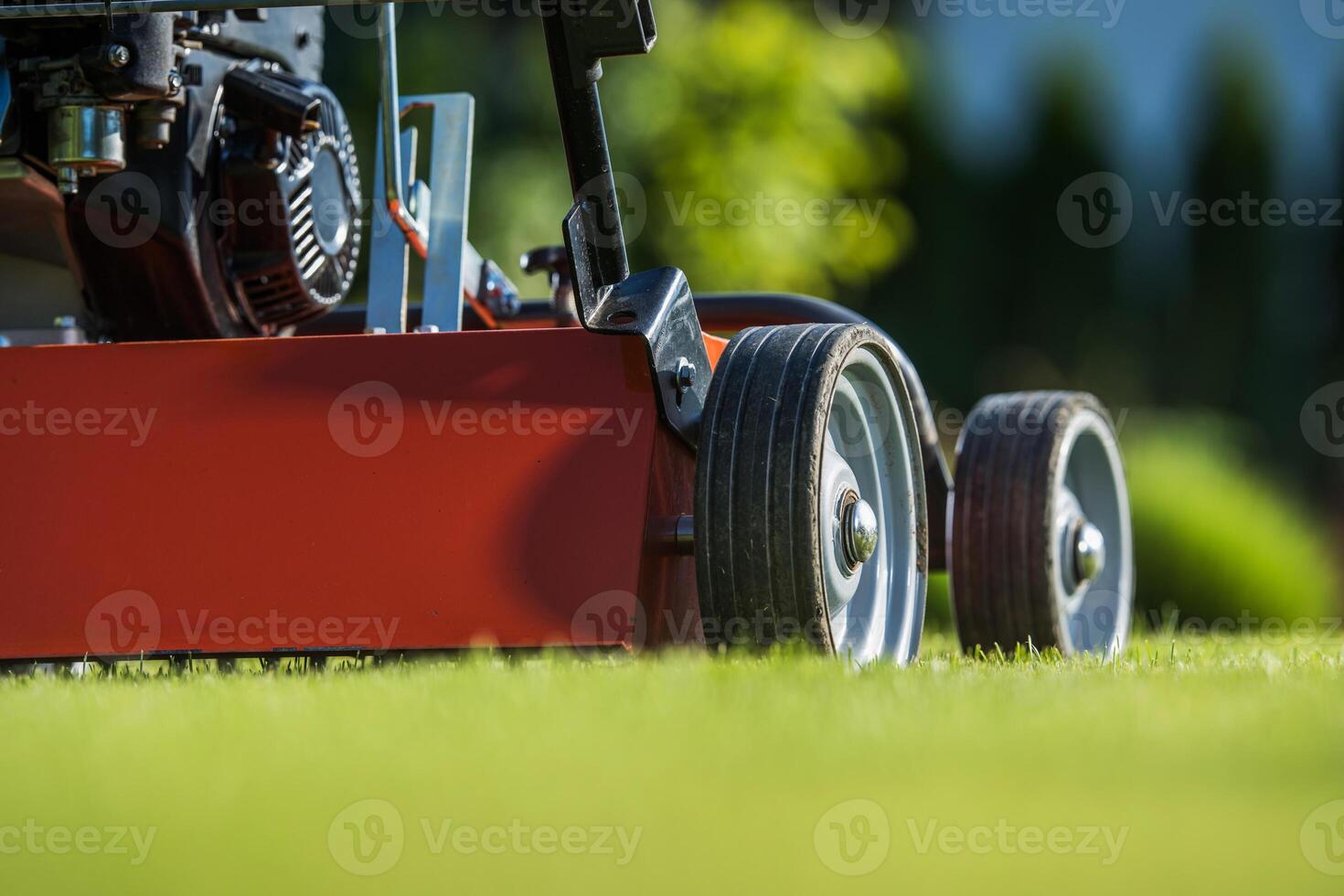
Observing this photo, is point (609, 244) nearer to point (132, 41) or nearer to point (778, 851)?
point (132, 41)

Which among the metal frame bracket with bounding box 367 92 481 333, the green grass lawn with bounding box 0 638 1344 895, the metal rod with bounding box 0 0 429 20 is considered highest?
the metal rod with bounding box 0 0 429 20

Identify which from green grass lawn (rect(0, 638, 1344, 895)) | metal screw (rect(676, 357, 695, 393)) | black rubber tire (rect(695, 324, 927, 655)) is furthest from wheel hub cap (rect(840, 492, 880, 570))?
green grass lawn (rect(0, 638, 1344, 895))

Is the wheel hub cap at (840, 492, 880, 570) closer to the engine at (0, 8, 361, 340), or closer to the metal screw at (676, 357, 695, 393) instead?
the metal screw at (676, 357, 695, 393)

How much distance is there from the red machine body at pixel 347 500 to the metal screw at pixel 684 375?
0.23 feet

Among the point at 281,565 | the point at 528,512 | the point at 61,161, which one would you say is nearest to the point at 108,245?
the point at 61,161

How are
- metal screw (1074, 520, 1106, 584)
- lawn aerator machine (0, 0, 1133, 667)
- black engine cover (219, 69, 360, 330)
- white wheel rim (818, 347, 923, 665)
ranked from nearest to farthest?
lawn aerator machine (0, 0, 1133, 667), white wheel rim (818, 347, 923, 665), black engine cover (219, 69, 360, 330), metal screw (1074, 520, 1106, 584)

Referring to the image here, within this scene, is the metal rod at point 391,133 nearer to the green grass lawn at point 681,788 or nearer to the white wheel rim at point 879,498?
the white wheel rim at point 879,498

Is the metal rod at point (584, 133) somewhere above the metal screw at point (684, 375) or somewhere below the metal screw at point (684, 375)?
above

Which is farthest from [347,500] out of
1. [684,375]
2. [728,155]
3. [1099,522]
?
[728,155]

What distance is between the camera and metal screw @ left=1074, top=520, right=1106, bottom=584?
3.80m

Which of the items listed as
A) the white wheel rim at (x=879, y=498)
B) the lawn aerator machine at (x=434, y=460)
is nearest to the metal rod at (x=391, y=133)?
the lawn aerator machine at (x=434, y=460)

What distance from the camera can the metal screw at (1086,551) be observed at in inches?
150

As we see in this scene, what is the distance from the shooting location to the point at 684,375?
109 inches

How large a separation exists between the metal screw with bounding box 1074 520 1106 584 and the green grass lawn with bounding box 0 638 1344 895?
1.55 m
